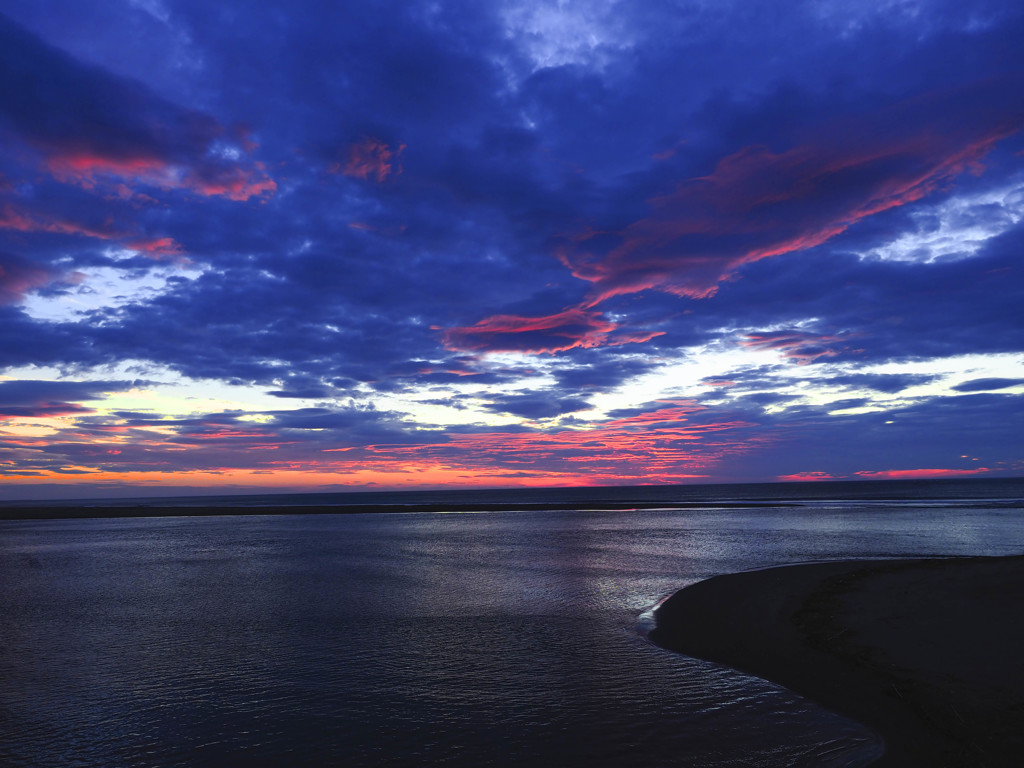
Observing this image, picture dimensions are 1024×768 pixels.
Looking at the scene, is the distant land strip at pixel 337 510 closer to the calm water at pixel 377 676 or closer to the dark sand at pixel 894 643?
the calm water at pixel 377 676

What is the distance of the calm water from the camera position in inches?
354

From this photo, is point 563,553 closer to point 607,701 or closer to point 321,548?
point 321,548

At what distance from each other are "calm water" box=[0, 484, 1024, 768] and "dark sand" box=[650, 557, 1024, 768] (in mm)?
869

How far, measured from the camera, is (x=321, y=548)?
127 feet

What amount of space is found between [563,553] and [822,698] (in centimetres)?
2400

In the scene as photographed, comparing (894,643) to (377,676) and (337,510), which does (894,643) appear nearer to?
(377,676)

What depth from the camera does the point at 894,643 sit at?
13.3 m

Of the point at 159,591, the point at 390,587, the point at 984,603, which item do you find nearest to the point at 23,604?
the point at 159,591

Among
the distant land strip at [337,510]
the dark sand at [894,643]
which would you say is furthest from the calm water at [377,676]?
the distant land strip at [337,510]

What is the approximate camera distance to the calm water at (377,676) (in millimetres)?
8992

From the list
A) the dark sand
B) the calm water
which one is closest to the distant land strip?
the calm water

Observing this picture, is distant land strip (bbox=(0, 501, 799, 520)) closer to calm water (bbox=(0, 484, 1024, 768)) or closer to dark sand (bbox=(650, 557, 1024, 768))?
calm water (bbox=(0, 484, 1024, 768))

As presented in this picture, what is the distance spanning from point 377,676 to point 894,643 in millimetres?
11037

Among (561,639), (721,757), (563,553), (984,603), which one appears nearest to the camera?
(721,757)
